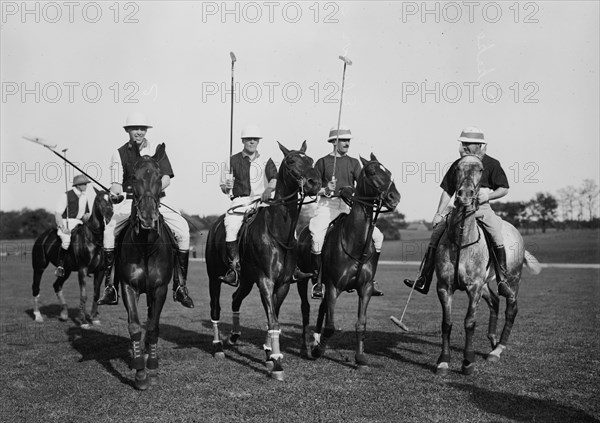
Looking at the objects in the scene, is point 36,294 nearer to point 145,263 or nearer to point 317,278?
point 145,263

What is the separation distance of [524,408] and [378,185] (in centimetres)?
362

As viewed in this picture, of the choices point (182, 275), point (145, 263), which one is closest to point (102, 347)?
point (182, 275)

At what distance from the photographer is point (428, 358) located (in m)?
9.61

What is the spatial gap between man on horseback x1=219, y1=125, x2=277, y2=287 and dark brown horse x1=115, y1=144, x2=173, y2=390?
1.13 m

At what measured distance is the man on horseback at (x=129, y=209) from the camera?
8484 millimetres

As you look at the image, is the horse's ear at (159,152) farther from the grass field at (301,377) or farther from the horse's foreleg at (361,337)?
the horse's foreleg at (361,337)

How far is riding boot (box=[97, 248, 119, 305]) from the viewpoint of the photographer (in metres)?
8.29

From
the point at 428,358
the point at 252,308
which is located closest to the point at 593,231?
the point at 252,308

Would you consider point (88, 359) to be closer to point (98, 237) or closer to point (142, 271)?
point (142, 271)

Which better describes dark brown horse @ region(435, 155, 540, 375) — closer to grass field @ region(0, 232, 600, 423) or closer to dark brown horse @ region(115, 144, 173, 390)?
grass field @ region(0, 232, 600, 423)

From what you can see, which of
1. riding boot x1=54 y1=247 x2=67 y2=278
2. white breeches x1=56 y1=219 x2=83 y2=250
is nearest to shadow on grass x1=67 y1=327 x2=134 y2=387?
riding boot x1=54 y1=247 x2=67 y2=278

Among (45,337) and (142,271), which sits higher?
(142,271)

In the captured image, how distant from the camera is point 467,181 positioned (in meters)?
8.17

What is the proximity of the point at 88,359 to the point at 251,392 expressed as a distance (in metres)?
3.53
